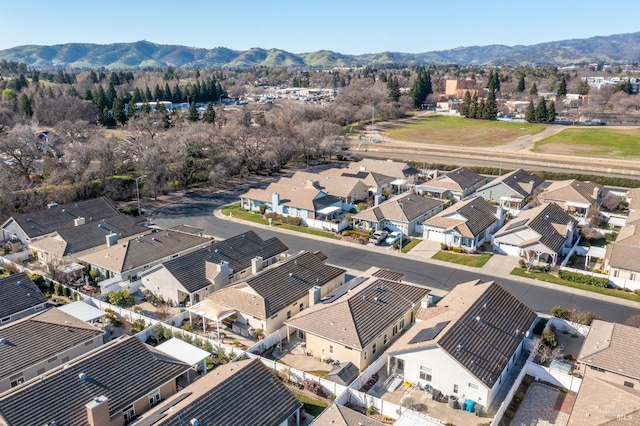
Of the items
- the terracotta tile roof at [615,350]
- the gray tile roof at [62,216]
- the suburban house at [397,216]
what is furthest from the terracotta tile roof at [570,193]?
the gray tile roof at [62,216]

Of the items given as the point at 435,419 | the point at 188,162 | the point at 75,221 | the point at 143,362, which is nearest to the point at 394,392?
the point at 435,419

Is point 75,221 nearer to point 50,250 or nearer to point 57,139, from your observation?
point 50,250

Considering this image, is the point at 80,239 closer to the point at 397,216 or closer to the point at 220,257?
the point at 220,257

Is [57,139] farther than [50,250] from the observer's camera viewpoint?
Yes

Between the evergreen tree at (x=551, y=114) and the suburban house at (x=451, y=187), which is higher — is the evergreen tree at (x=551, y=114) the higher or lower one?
the higher one

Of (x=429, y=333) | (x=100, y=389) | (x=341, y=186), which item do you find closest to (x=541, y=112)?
(x=341, y=186)

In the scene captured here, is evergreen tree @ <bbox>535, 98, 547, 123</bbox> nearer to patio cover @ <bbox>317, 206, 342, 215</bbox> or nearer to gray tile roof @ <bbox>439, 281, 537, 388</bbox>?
patio cover @ <bbox>317, 206, 342, 215</bbox>

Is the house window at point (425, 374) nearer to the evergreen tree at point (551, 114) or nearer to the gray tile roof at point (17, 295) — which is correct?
the gray tile roof at point (17, 295)

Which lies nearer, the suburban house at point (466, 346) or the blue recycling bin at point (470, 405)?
the blue recycling bin at point (470, 405)
